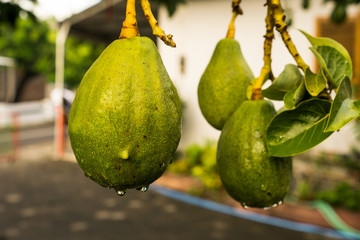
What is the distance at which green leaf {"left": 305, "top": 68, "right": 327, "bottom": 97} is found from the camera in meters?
0.91

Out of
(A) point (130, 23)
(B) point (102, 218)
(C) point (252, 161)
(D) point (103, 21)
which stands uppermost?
(D) point (103, 21)

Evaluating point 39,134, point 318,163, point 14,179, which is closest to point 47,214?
point 14,179

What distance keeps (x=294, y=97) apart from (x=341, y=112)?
13 cm

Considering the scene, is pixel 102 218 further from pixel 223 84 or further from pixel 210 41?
pixel 223 84

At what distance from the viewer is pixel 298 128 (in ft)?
2.96

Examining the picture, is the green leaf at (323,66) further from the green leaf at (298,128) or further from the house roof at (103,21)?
the house roof at (103,21)

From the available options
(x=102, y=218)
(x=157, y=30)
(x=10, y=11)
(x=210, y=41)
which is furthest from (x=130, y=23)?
(x=210, y=41)

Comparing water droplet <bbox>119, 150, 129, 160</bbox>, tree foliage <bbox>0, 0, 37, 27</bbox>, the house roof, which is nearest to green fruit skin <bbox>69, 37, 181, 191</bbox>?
water droplet <bbox>119, 150, 129, 160</bbox>

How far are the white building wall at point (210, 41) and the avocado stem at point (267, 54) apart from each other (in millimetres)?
6522

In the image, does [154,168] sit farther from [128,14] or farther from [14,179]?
[14,179]

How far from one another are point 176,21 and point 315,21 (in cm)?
355

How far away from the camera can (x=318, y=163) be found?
7918mm

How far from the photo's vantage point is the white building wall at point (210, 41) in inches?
308

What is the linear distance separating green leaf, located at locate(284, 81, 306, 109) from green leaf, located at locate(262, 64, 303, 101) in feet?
0.24
